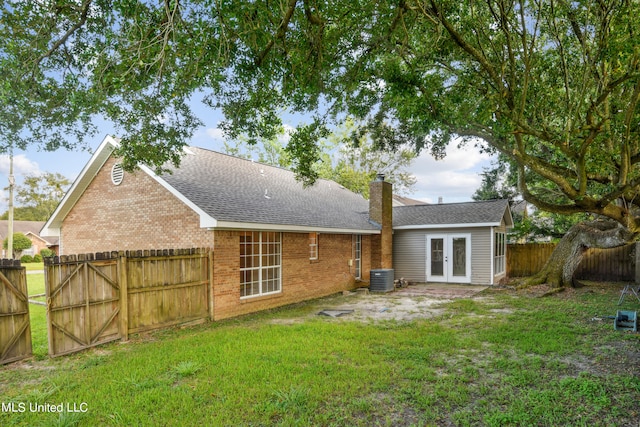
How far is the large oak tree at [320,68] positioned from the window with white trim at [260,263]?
10.6ft

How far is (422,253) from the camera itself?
1706 centimetres

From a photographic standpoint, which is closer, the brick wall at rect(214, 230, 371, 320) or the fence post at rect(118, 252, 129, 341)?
the fence post at rect(118, 252, 129, 341)

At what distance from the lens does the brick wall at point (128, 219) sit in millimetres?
10117

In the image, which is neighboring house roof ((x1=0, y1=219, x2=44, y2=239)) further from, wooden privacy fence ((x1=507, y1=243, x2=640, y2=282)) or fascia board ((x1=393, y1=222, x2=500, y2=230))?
wooden privacy fence ((x1=507, y1=243, x2=640, y2=282))

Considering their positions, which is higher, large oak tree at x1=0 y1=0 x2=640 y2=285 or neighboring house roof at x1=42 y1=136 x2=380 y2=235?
large oak tree at x1=0 y1=0 x2=640 y2=285

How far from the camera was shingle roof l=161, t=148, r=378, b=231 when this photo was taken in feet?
33.2

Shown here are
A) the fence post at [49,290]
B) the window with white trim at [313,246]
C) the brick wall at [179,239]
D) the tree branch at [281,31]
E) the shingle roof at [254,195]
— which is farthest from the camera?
the window with white trim at [313,246]

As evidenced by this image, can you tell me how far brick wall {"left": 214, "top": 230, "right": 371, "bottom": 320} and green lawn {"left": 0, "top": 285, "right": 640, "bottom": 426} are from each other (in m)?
1.27

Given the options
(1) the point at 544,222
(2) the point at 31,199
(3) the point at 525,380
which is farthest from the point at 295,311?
(2) the point at 31,199

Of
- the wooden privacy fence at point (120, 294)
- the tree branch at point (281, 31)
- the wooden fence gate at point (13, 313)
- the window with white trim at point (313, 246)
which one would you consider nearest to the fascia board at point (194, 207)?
the wooden privacy fence at point (120, 294)

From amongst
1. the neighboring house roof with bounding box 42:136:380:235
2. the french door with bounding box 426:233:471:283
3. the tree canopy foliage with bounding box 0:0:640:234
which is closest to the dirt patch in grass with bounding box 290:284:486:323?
the french door with bounding box 426:233:471:283

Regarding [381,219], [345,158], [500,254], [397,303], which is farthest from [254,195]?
[345,158]

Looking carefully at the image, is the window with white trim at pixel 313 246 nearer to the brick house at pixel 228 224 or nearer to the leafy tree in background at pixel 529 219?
the brick house at pixel 228 224

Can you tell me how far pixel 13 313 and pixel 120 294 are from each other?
171 centimetres
